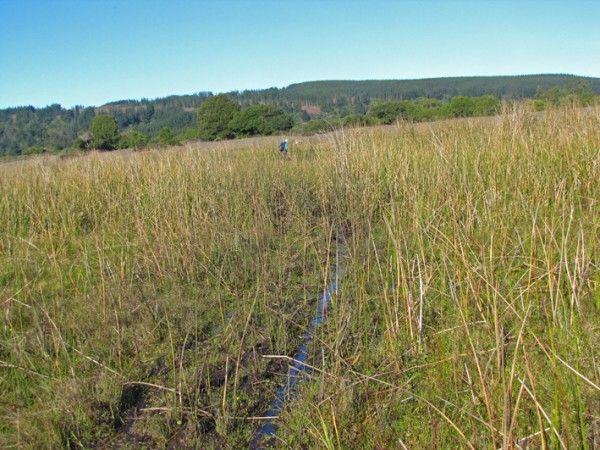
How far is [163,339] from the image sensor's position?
8.74 feet

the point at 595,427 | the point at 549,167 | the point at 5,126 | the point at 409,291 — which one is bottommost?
the point at 595,427

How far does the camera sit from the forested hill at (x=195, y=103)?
2938 inches

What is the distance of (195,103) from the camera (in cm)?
10338

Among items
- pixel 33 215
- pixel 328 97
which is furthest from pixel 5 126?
pixel 33 215

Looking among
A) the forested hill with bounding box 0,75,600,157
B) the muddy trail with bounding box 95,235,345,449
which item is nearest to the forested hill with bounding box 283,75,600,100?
the forested hill with bounding box 0,75,600,157

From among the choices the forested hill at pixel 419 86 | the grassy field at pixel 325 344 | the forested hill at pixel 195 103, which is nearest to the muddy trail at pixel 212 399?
the grassy field at pixel 325 344

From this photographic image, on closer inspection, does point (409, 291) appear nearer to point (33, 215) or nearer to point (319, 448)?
point (319, 448)

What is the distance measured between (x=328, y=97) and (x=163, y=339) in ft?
293

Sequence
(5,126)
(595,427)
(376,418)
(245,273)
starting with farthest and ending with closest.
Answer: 1. (5,126)
2. (245,273)
3. (376,418)
4. (595,427)

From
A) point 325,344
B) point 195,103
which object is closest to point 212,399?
point 325,344

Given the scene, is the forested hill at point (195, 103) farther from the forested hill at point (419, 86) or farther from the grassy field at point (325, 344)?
the grassy field at point (325, 344)

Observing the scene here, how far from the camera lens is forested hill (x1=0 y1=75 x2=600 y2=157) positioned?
74.6 metres

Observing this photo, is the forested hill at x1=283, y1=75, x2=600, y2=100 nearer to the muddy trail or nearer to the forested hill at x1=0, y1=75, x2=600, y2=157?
the forested hill at x1=0, y1=75, x2=600, y2=157

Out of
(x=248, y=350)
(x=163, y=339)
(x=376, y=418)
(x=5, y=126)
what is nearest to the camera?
(x=376, y=418)
